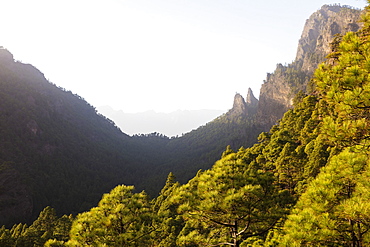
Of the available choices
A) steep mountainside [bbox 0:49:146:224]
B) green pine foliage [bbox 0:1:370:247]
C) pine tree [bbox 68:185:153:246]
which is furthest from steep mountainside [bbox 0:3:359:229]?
green pine foliage [bbox 0:1:370:247]

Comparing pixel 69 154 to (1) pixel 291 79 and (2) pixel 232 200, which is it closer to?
(1) pixel 291 79

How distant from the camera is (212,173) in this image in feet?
34.4

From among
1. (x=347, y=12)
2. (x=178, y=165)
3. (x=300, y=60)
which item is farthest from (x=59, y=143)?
(x=347, y=12)

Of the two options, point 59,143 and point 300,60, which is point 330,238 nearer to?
point 59,143

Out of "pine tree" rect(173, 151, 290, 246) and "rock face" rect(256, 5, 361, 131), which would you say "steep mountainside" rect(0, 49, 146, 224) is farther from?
"rock face" rect(256, 5, 361, 131)

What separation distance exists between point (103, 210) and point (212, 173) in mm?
6201

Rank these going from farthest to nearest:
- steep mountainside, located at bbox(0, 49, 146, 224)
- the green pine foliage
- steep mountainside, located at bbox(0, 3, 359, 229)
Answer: steep mountainside, located at bbox(0, 3, 359, 229), steep mountainside, located at bbox(0, 49, 146, 224), the green pine foliage

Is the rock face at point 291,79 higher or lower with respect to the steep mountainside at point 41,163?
higher

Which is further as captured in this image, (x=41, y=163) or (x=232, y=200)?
(x=41, y=163)

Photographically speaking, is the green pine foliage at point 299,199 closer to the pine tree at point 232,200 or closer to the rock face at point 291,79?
the pine tree at point 232,200

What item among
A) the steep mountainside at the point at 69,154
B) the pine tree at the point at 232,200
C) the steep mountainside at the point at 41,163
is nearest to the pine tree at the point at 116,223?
the pine tree at the point at 232,200

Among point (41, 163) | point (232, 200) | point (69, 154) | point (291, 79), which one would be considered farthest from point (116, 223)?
point (69, 154)

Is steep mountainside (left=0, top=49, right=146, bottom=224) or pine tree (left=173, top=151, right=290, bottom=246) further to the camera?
steep mountainside (left=0, top=49, right=146, bottom=224)

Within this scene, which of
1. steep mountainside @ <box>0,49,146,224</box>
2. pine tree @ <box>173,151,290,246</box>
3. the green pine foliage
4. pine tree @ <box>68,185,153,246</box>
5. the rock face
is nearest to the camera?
the green pine foliage
